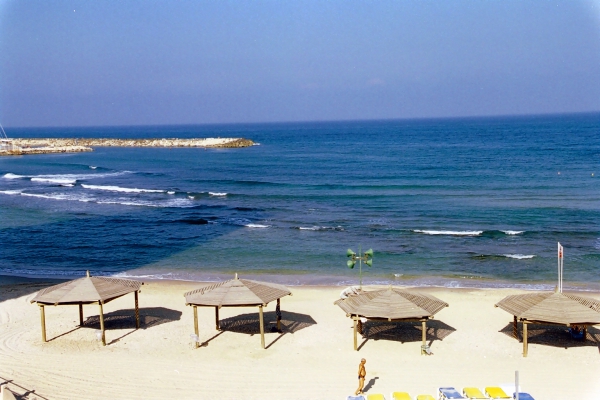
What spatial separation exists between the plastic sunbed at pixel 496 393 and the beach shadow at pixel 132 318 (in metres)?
10.0

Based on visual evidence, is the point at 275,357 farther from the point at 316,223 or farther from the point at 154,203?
the point at 154,203

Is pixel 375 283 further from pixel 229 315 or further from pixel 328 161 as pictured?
pixel 328 161

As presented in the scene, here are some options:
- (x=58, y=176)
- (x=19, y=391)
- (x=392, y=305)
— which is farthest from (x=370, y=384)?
(x=58, y=176)

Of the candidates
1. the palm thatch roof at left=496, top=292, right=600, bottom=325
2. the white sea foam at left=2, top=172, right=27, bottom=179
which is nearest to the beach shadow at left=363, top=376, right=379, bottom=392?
the palm thatch roof at left=496, top=292, right=600, bottom=325

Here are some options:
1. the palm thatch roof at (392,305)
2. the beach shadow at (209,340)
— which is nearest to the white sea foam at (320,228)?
the beach shadow at (209,340)

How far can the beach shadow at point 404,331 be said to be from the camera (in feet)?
54.3

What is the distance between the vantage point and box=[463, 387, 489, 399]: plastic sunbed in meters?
12.2

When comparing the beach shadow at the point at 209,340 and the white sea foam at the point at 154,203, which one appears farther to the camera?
the white sea foam at the point at 154,203

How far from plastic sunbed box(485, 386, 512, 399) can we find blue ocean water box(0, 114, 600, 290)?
10.7m

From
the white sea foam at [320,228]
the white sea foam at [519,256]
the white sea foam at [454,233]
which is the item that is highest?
the white sea foam at [320,228]

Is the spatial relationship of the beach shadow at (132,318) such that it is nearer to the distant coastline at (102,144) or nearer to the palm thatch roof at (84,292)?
the palm thatch roof at (84,292)

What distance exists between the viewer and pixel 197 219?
36.2 meters

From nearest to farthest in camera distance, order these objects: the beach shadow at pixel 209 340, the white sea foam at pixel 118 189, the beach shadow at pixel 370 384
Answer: the beach shadow at pixel 370 384 → the beach shadow at pixel 209 340 → the white sea foam at pixel 118 189

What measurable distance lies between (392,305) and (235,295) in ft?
13.6
